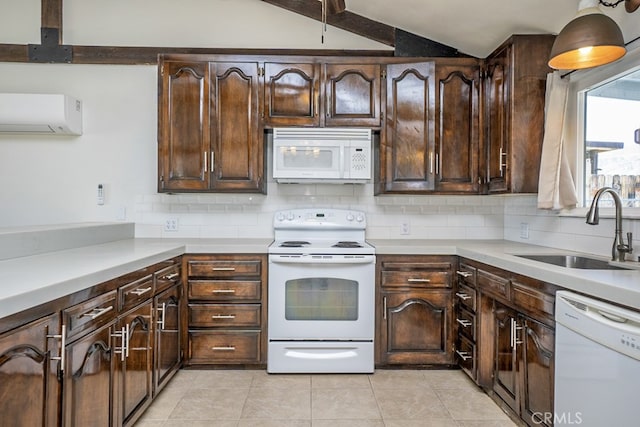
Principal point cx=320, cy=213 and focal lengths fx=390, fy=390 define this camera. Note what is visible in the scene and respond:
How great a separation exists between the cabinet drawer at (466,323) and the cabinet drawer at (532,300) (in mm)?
526

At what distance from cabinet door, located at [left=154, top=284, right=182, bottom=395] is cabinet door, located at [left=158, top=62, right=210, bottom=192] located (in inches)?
32.9

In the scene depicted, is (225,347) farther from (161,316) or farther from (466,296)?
(466,296)

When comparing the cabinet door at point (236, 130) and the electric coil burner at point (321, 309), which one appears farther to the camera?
the cabinet door at point (236, 130)

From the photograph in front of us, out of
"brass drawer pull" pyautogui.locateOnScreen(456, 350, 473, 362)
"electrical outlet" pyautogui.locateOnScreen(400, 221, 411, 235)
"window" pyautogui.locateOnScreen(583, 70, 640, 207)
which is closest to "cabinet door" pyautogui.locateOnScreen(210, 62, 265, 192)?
"electrical outlet" pyautogui.locateOnScreen(400, 221, 411, 235)

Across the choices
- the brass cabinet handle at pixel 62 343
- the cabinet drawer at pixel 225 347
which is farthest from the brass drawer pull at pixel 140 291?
the cabinet drawer at pixel 225 347

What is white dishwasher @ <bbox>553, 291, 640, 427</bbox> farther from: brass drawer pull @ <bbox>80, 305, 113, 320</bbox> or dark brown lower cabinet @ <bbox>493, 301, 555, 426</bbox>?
brass drawer pull @ <bbox>80, 305, 113, 320</bbox>

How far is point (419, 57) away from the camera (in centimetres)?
296

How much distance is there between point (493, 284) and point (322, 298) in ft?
3.56

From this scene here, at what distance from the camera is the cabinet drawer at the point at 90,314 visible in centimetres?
136

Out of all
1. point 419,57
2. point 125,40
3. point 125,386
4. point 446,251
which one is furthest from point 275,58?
point 125,386

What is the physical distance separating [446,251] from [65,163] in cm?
303

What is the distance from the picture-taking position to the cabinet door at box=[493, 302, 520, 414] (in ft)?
6.47

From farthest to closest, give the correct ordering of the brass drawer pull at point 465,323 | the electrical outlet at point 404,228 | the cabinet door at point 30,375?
the electrical outlet at point 404,228 < the brass drawer pull at point 465,323 < the cabinet door at point 30,375

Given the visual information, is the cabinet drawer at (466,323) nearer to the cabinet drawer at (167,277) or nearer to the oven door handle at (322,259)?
the oven door handle at (322,259)
